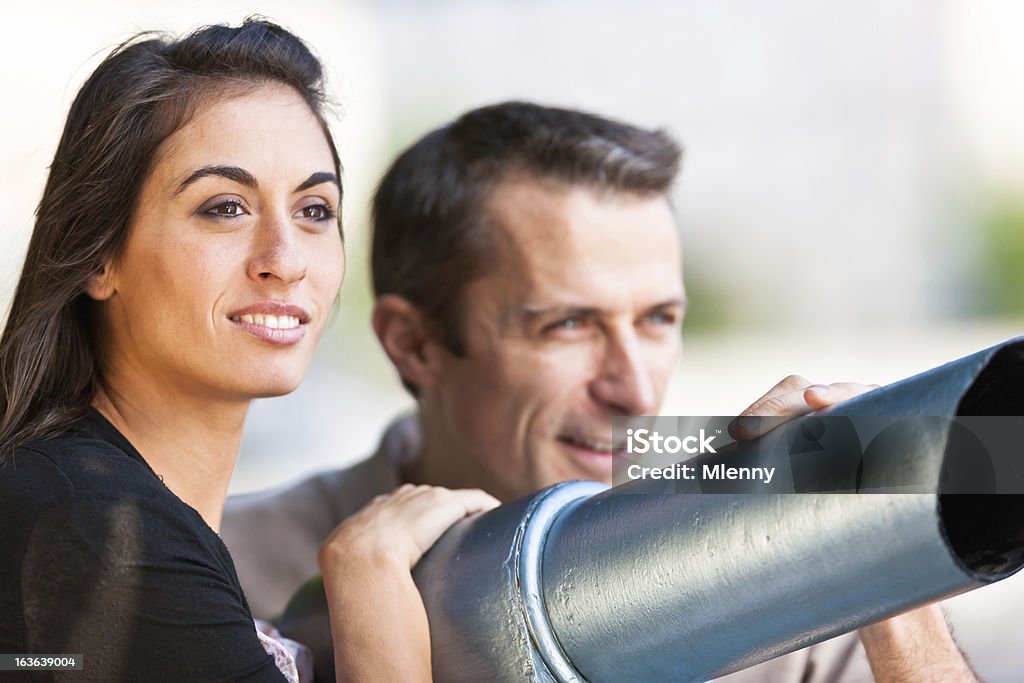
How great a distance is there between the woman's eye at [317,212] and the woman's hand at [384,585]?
28 cm

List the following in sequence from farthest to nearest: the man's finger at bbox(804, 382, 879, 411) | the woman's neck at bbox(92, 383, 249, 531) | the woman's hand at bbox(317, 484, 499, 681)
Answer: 1. the woman's neck at bbox(92, 383, 249, 531)
2. the woman's hand at bbox(317, 484, 499, 681)
3. the man's finger at bbox(804, 382, 879, 411)

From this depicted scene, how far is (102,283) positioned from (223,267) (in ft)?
0.48

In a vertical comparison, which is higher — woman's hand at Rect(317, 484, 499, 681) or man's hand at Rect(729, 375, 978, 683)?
woman's hand at Rect(317, 484, 499, 681)

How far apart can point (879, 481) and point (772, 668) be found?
0.99 metres

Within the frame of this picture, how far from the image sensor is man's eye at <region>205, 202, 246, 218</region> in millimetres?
1106

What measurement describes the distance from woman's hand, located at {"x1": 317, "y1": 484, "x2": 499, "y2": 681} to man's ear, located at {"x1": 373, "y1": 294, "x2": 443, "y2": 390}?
0.99 meters

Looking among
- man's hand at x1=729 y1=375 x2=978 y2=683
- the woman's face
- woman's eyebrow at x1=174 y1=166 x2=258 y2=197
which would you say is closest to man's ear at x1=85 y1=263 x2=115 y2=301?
the woman's face

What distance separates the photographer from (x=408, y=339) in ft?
7.30

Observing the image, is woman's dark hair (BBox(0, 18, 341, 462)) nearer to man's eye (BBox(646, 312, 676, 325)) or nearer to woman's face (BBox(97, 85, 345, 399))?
woman's face (BBox(97, 85, 345, 399))

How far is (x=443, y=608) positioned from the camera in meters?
1.04

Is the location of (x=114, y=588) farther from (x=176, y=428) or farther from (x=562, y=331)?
(x=562, y=331)

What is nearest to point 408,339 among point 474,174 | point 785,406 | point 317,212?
point 474,174

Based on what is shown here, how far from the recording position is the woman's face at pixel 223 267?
43.0 inches

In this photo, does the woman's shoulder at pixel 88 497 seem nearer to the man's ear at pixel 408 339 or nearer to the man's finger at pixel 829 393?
the man's finger at pixel 829 393
